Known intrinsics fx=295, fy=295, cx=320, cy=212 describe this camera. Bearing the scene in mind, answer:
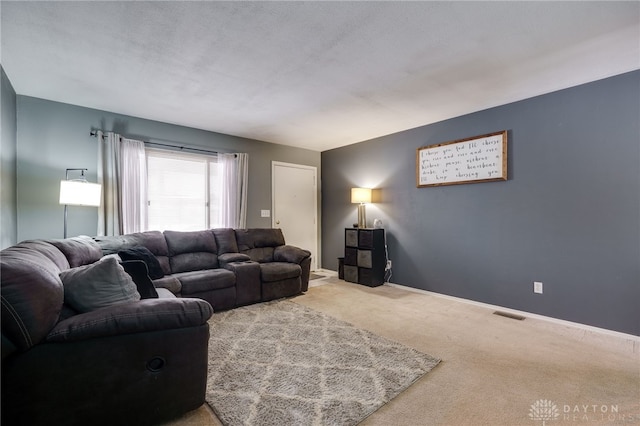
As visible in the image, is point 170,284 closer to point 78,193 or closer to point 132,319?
point 78,193

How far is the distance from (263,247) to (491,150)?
339 cm

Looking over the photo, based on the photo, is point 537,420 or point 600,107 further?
point 600,107

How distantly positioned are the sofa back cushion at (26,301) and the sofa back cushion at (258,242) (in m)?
2.97

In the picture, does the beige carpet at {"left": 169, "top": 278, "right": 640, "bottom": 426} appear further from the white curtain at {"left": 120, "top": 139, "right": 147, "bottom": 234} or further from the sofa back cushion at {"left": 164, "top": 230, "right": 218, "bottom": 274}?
the white curtain at {"left": 120, "top": 139, "right": 147, "bottom": 234}

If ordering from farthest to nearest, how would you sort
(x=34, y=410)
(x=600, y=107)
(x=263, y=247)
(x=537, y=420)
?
(x=263, y=247) → (x=600, y=107) → (x=537, y=420) → (x=34, y=410)

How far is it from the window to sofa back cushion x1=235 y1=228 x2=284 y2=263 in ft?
1.77

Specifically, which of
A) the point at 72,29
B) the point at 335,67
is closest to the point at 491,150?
the point at 335,67

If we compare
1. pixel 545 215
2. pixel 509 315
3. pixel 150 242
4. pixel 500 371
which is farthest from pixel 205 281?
pixel 545 215

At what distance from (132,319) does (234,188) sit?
135 inches

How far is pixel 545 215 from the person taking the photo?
322 cm

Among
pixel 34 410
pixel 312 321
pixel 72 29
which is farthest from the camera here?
pixel 312 321

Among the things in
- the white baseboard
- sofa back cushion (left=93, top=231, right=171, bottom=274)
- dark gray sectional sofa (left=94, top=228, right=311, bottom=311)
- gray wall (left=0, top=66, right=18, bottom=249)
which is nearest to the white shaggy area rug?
dark gray sectional sofa (left=94, top=228, right=311, bottom=311)

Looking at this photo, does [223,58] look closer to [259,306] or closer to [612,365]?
[259,306]

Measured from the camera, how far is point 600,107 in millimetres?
2869
